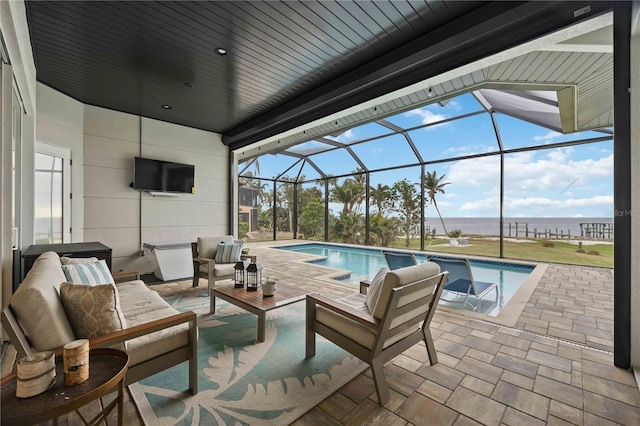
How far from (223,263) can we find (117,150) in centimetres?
290

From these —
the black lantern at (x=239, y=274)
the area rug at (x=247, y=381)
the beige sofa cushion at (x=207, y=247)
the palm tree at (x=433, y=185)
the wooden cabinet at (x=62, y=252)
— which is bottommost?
the area rug at (x=247, y=381)

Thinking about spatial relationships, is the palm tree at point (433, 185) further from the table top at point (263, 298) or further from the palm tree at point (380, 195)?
the table top at point (263, 298)

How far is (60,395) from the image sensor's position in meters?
1.04

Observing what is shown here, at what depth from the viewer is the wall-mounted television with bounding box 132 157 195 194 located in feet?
16.4

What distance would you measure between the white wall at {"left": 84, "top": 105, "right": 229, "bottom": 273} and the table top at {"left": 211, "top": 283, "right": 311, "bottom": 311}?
287cm

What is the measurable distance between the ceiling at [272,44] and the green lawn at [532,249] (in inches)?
268

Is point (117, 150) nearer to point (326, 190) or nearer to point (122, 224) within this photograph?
point (122, 224)

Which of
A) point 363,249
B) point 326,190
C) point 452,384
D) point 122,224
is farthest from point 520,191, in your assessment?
point 122,224

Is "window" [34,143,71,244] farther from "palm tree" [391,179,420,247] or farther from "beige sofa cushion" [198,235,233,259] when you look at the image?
"palm tree" [391,179,420,247]

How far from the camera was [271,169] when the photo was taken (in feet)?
38.2

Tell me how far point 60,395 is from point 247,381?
3.85 ft

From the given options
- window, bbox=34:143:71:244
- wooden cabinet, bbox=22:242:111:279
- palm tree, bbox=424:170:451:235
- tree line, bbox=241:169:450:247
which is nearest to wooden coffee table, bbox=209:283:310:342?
wooden cabinet, bbox=22:242:111:279

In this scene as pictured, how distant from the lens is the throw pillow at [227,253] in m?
4.28

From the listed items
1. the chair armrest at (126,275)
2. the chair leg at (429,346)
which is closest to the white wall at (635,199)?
the chair leg at (429,346)
